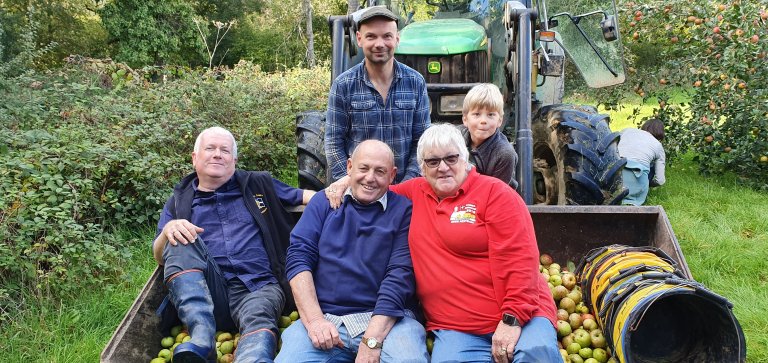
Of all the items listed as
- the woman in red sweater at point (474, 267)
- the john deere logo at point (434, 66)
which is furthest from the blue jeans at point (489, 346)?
the john deere logo at point (434, 66)

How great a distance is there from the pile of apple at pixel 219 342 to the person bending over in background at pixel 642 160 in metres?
3.76

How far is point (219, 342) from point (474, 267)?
141 centimetres

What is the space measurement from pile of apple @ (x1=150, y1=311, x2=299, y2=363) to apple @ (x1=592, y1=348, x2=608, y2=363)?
1.59 m

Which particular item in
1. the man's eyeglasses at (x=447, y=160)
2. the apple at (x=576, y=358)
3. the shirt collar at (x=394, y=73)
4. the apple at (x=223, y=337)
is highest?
the shirt collar at (x=394, y=73)

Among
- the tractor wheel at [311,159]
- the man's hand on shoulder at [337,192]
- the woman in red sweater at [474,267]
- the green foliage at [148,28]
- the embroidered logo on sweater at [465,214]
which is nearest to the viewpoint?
the woman in red sweater at [474,267]

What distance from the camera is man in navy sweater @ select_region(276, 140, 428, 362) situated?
290cm

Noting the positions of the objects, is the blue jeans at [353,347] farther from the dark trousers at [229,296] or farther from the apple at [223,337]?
the apple at [223,337]

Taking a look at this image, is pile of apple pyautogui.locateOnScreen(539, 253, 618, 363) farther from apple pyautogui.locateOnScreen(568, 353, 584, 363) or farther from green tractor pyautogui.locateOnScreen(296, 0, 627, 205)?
green tractor pyautogui.locateOnScreen(296, 0, 627, 205)

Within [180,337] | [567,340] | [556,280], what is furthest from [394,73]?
[180,337]

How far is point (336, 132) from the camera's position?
3893mm

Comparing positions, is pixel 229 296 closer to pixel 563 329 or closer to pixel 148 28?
pixel 563 329

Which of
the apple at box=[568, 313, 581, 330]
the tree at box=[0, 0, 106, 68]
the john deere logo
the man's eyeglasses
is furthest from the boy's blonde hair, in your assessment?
the tree at box=[0, 0, 106, 68]

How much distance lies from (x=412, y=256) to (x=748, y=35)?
5672mm

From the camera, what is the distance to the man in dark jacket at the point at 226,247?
10.4ft
